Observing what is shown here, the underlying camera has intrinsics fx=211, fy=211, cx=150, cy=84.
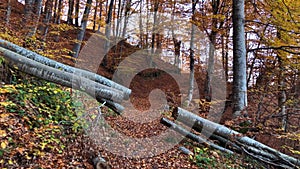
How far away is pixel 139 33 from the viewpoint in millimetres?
16016

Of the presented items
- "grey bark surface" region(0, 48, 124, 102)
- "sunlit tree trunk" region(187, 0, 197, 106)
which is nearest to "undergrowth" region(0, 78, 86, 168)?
"grey bark surface" region(0, 48, 124, 102)

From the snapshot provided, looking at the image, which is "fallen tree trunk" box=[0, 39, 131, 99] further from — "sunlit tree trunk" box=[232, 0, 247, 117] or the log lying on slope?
"sunlit tree trunk" box=[232, 0, 247, 117]

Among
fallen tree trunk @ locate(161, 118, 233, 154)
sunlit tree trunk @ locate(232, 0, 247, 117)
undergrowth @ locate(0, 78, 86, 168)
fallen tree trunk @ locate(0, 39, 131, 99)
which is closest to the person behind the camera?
undergrowth @ locate(0, 78, 86, 168)

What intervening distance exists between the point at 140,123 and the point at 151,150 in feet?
5.58

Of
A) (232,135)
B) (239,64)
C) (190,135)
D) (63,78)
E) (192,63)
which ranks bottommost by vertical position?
(190,135)

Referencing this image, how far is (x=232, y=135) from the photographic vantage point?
438 centimetres

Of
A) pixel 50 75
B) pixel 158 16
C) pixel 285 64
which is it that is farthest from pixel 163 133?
pixel 158 16

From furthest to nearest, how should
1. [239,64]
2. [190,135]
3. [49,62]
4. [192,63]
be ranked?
1. [192,63]
2. [239,64]
3. [190,135]
4. [49,62]

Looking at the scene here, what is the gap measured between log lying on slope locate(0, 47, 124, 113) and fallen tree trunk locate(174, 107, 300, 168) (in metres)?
1.48

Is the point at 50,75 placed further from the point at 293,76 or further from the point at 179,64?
the point at 179,64

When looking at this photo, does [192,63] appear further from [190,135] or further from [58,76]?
[58,76]

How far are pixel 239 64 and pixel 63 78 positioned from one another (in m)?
4.03

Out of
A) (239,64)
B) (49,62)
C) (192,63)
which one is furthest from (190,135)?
(192,63)

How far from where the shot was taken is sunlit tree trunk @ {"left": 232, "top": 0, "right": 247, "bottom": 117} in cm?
506
